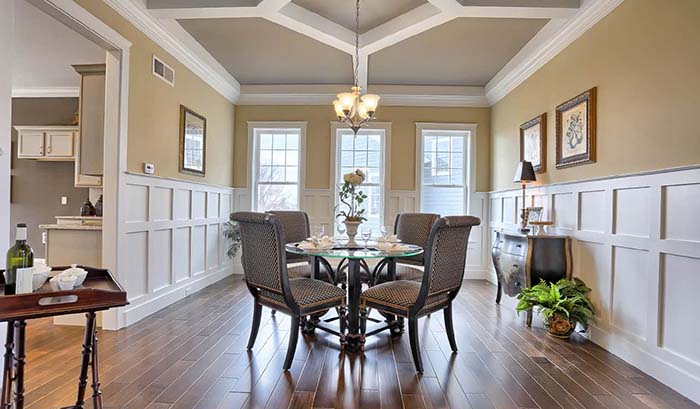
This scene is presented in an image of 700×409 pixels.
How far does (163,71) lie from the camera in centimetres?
394

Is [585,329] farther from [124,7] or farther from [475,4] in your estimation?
[124,7]

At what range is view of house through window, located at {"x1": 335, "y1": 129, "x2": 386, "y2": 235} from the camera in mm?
5945

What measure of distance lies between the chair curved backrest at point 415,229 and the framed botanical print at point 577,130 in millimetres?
1329

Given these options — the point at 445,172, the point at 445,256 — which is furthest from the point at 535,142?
the point at 445,256

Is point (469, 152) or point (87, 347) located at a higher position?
point (469, 152)

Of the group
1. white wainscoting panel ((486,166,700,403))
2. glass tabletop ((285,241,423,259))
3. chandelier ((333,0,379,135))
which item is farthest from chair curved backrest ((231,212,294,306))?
white wainscoting panel ((486,166,700,403))

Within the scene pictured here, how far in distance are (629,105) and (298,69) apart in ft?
12.4

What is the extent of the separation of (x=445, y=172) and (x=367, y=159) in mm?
1225

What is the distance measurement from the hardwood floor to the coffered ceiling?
8.93 ft

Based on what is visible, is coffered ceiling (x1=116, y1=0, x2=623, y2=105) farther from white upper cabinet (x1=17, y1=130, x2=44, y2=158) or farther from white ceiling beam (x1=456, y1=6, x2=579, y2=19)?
white upper cabinet (x1=17, y1=130, x2=44, y2=158)

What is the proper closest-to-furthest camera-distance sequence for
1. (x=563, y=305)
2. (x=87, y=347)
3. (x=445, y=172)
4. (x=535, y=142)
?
(x=87, y=347) → (x=563, y=305) → (x=535, y=142) → (x=445, y=172)

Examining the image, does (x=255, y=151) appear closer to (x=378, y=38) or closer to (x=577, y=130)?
(x=378, y=38)

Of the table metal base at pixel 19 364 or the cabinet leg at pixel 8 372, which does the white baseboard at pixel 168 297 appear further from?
the cabinet leg at pixel 8 372

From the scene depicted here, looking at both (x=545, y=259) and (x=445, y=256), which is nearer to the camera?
(x=445, y=256)
